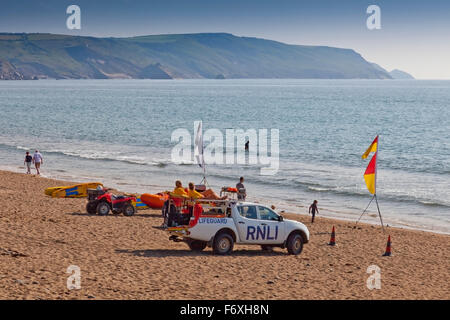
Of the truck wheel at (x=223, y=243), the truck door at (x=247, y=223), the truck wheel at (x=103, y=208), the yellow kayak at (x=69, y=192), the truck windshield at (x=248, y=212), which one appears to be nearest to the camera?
the truck wheel at (x=223, y=243)

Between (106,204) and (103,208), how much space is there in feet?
0.66

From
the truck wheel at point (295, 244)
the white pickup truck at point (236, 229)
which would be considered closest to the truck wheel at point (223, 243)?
the white pickup truck at point (236, 229)

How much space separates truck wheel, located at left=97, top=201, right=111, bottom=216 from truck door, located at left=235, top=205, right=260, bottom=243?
28.2ft

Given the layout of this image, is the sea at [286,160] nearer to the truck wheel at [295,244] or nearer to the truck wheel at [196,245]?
the truck wheel at [295,244]

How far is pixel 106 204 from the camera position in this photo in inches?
958

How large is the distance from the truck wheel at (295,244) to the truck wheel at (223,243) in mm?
1994

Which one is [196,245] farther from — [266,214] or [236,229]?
[266,214]

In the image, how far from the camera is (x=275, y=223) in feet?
59.5

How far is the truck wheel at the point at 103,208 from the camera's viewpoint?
79.3 feet

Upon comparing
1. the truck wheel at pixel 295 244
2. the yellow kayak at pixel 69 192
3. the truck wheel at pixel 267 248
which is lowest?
the truck wheel at pixel 267 248

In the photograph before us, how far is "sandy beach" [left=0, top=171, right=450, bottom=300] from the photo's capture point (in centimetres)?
1322
